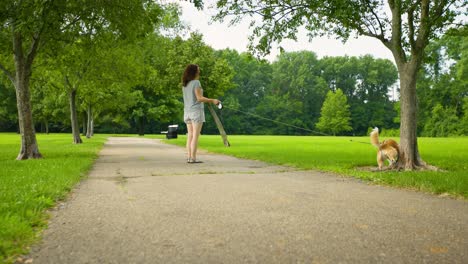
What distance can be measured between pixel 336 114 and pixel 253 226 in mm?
76268

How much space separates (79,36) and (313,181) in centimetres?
1089

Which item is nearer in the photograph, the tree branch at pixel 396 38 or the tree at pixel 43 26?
the tree branch at pixel 396 38

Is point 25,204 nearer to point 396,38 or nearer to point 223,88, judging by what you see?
point 396,38

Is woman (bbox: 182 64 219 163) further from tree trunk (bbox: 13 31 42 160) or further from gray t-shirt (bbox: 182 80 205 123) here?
tree trunk (bbox: 13 31 42 160)

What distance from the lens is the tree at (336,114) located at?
3022 inches

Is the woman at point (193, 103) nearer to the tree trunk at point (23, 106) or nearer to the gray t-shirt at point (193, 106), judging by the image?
the gray t-shirt at point (193, 106)

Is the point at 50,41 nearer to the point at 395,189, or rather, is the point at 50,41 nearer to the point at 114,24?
the point at 114,24

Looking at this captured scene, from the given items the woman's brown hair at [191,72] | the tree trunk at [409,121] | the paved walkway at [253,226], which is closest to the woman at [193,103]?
the woman's brown hair at [191,72]

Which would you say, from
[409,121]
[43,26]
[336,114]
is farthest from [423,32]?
[336,114]

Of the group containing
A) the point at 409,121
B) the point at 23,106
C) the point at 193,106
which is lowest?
the point at 409,121

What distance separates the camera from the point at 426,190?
226 inches

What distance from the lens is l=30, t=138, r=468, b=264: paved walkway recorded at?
271cm

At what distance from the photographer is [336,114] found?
252ft

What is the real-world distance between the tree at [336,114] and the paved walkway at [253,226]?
240ft
